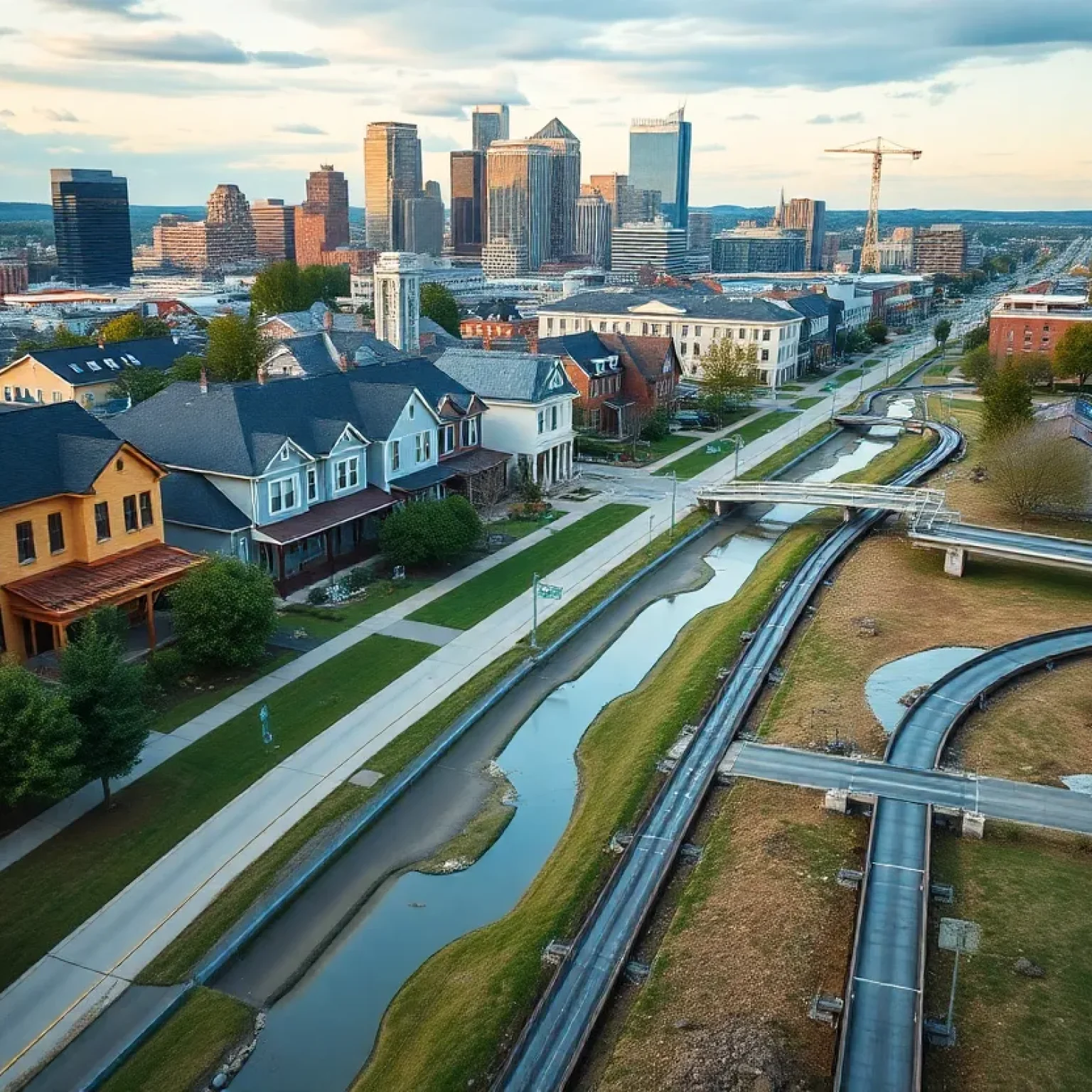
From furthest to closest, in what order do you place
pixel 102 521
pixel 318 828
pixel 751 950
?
pixel 102 521 → pixel 318 828 → pixel 751 950

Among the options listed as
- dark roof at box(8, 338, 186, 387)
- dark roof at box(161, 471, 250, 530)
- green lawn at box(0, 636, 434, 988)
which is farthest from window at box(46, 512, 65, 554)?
dark roof at box(8, 338, 186, 387)

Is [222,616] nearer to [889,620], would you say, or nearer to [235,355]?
[889,620]

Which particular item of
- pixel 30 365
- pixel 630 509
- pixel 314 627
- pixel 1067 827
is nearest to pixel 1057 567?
pixel 630 509

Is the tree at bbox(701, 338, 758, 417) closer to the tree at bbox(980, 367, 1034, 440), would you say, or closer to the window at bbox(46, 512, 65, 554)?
the tree at bbox(980, 367, 1034, 440)

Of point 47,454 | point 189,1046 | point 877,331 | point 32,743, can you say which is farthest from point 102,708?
point 877,331

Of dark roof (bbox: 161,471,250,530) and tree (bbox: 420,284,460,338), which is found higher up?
tree (bbox: 420,284,460,338)
